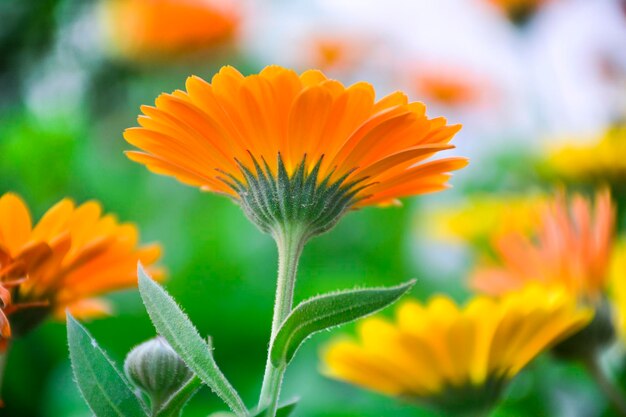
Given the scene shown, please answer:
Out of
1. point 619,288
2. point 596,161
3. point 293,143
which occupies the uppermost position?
point 293,143

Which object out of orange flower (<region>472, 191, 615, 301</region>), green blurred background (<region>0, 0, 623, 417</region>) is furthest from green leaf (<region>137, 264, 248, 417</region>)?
green blurred background (<region>0, 0, 623, 417</region>)

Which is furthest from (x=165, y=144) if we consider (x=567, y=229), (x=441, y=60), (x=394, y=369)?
(x=441, y=60)

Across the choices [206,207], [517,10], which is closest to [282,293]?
[206,207]

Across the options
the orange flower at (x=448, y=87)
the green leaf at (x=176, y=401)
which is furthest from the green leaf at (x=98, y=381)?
the orange flower at (x=448, y=87)

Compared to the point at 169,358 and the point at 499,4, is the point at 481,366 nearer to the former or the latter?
the point at 169,358

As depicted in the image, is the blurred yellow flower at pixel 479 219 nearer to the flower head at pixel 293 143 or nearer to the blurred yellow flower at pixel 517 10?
the blurred yellow flower at pixel 517 10

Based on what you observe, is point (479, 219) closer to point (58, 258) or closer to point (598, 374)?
point (598, 374)

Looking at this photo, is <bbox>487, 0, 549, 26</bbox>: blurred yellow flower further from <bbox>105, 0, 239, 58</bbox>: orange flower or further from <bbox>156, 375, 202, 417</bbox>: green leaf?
<bbox>156, 375, 202, 417</bbox>: green leaf
